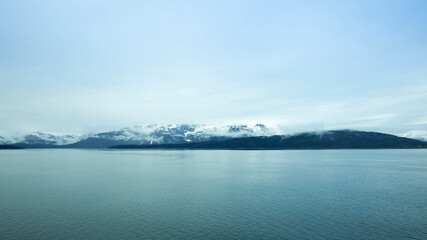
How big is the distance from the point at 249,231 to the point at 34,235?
2329 centimetres

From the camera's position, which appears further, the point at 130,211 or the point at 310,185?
the point at 310,185

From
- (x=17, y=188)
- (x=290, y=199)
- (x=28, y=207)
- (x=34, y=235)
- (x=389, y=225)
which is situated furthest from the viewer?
(x=17, y=188)

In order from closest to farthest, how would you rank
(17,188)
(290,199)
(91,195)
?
(290,199), (91,195), (17,188)

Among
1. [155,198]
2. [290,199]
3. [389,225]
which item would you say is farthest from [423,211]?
[155,198]

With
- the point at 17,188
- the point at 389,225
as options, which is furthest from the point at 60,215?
the point at 389,225

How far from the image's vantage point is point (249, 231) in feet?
102

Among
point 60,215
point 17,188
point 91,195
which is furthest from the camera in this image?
point 17,188

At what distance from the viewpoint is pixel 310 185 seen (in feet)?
202

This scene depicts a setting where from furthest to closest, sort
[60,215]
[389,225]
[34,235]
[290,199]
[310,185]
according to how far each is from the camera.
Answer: [310,185], [290,199], [60,215], [389,225], [34,235]

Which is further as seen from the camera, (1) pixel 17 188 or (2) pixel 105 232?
(1) pixel 17 188

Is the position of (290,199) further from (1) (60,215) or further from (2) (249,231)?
(1) (60,215)

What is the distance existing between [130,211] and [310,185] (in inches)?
1598

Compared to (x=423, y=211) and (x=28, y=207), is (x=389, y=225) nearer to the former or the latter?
(x=423, y=211)

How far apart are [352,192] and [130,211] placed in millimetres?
41666
